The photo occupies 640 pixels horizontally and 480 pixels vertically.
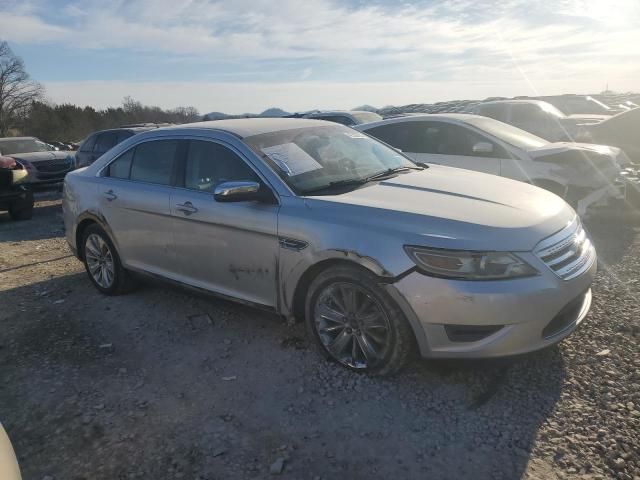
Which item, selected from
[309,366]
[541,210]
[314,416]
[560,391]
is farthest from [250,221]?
[560,391]

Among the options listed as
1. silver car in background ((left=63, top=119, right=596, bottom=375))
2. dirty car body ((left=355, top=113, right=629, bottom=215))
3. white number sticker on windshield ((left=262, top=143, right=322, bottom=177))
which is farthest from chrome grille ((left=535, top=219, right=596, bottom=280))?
dirty car body ((left=355, top=113, right=629, bottom=215))

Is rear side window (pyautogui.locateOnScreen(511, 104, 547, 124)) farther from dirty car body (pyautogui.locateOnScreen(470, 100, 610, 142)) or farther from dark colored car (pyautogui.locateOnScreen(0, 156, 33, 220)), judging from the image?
dark colored car (pyautogui.locateOnScreen(0, 156, 33, 220))

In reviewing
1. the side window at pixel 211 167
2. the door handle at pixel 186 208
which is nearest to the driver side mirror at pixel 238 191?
the side window at pixel 211 167

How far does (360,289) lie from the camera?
329 cm

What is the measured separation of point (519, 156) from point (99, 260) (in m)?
5.22

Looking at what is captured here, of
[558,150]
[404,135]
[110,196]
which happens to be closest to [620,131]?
[558,150]

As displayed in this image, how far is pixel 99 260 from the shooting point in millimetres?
5336

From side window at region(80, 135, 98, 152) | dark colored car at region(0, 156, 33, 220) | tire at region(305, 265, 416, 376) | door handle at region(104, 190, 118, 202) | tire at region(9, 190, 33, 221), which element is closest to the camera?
tire at region(305, 265, 416, 376)

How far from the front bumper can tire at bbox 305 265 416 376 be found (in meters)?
0.11

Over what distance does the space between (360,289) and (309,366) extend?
29.8 inches

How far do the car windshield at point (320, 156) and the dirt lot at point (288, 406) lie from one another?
1268mm

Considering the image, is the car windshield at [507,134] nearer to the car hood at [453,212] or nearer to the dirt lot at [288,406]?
the dirt lot at [288,406]

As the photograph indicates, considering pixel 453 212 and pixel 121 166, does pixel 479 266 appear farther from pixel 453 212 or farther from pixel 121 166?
pixel 121 166

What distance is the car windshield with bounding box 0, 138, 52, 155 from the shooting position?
573 inches
